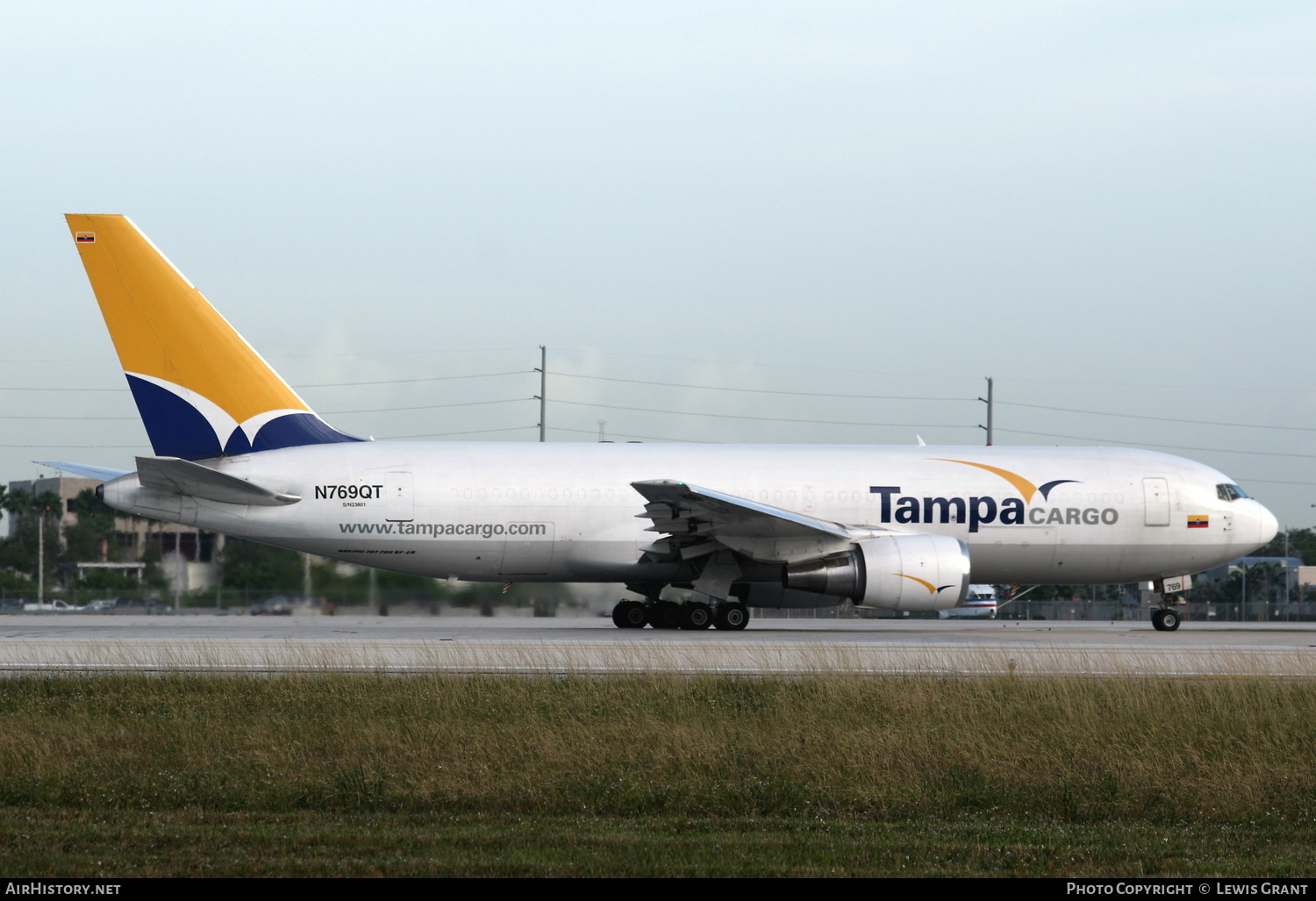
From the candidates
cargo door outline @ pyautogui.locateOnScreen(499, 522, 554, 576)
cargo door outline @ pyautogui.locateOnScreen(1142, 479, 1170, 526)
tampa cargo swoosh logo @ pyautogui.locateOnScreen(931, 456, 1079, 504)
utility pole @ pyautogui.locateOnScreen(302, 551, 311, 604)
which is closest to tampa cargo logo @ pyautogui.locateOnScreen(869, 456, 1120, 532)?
tampa cargo swoosh logo @ pyautogui.locateOnScreen(931, 456, 1079, 504)

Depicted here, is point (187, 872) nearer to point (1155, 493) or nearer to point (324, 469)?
point (324, 469)

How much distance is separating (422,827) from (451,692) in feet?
15.5

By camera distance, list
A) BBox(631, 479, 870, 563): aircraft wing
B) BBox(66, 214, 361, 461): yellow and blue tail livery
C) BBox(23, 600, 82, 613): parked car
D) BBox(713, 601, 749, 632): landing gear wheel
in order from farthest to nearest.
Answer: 1. BBox(23, 600, 82, 613): parked car
2. BBox(713, 601, 749, 632): landing gear wheel
3. BBox(66, 214, 361, 461): yellow and blue tail livery
4. BBox(631, 479, 870, 563): aircraft wing

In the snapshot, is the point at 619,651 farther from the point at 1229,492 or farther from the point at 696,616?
the point at 1229,492

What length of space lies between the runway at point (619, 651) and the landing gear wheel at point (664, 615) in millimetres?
712

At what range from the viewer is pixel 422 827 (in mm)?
7500

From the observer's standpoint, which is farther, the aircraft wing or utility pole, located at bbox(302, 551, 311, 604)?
utility pole, located at bbox(302, 551, 311, 604)

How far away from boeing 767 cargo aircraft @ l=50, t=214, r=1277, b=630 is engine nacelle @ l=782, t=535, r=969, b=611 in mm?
34

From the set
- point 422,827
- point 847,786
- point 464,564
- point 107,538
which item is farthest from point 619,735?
point 107,538

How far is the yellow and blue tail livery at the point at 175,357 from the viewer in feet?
75.6

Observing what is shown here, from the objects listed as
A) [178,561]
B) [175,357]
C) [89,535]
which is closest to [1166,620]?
[175,357]

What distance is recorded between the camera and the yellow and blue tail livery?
23.0 m

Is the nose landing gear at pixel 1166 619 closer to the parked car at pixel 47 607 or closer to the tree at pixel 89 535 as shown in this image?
the tree at pixel 89 535

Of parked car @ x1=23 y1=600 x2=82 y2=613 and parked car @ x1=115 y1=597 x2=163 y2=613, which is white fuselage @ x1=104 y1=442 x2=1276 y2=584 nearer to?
parked car @ x1=115 y1=597 x2=163 y2=613
